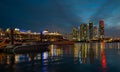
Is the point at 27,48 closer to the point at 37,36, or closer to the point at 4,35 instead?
the point at 4,35

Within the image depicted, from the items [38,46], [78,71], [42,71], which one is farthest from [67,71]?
[38,46]

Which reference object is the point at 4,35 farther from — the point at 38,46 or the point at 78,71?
the point at 78,71

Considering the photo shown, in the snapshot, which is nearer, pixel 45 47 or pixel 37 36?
pixel 45 47

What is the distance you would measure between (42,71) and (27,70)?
226cm

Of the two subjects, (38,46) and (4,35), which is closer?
(38,46)

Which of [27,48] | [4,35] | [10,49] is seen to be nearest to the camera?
[10,49]

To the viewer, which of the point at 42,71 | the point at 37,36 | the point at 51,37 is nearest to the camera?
the point at 42,71

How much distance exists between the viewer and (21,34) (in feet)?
576

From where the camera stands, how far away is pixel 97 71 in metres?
30.6

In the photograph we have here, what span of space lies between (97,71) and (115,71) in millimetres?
2713

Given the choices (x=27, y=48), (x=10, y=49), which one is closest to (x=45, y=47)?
(x=27, y=48)

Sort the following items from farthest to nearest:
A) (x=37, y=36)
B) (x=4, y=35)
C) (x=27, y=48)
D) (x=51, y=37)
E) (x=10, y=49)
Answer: (x=51, y=37) → (x=37, y=36) → (x=4, y=35) → (x=27, y=48) → (x=10, y=49)

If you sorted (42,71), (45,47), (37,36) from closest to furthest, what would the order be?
(42,71)
(45,47)
(37,36)

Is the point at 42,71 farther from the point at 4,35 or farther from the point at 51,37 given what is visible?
the point at 51,37
